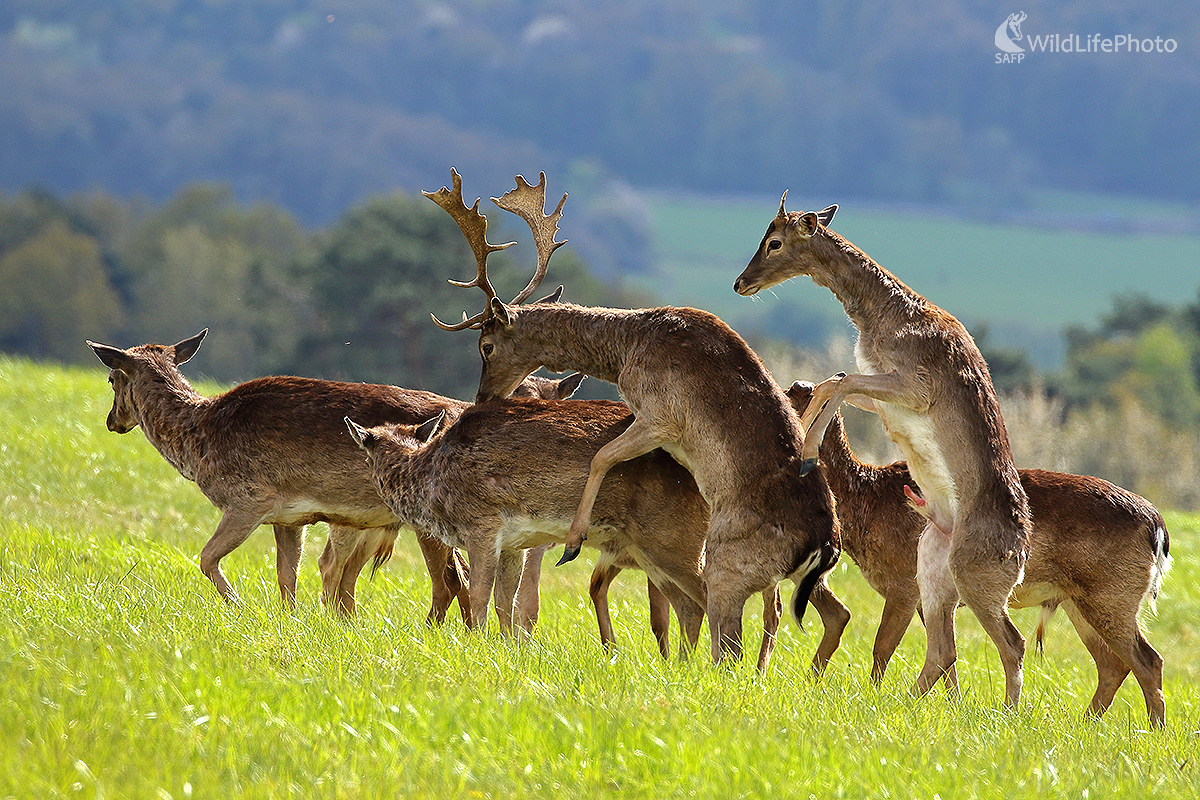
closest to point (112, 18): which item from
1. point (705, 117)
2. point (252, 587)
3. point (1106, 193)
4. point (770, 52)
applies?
point (705, 117)

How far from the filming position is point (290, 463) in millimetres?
7902

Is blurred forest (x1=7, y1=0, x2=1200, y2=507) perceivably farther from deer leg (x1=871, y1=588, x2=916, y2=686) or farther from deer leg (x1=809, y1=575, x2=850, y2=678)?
deer leg (x1=809, y1=575, x2=850, y2=678)

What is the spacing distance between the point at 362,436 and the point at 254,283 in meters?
57.7

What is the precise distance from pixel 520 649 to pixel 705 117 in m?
150

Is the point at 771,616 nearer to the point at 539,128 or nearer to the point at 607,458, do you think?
the point at 607,458

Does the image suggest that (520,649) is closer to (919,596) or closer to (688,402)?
(688,402)

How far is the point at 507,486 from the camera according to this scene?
7.22 meters

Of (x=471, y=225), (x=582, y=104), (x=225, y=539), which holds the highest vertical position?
(x=471, y=225)

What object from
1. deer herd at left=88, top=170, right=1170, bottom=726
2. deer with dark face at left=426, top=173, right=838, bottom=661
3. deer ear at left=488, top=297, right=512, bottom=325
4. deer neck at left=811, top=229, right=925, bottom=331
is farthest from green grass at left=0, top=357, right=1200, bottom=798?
deer neck at left=811, top=229, right=925, bottom=331

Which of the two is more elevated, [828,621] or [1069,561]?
[1069,561]

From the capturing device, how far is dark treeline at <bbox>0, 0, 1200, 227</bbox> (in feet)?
416

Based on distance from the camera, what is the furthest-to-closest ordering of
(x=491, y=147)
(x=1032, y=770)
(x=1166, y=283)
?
1. (x=491, y=147)
2. (x=1166, y=283)
3. (x=1032, y=770)

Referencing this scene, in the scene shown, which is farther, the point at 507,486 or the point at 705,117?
the point at 705,117

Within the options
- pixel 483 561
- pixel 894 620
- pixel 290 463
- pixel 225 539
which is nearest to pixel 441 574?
pixel 483 561
